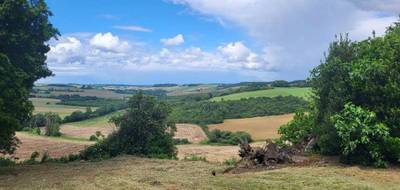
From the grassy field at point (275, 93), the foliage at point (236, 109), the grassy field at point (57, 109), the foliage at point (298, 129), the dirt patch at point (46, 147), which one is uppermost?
the grassy field at point (275, 93)

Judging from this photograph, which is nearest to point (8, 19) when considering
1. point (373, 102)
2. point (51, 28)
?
point (51, 28)

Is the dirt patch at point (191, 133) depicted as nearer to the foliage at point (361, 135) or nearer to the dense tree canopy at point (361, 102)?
the dense tree canopy at point (361, 102)

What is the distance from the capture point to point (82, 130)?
6906cm

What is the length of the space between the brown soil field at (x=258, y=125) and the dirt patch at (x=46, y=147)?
20536 millimetres

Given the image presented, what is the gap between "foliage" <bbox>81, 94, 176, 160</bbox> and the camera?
107ft

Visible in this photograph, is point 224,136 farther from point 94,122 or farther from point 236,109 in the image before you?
point 94,122

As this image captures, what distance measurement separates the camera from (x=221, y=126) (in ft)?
228

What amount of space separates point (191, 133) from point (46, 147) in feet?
66.6

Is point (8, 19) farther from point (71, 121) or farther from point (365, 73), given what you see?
point (71, 121)

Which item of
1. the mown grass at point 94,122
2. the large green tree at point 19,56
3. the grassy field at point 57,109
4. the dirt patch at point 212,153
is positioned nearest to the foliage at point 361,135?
the large green tree at point 19,56

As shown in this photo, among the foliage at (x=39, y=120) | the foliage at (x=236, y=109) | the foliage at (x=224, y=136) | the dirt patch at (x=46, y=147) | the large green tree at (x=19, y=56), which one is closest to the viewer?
the large green tree at (x=19, y=56)

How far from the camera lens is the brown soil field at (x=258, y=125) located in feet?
201

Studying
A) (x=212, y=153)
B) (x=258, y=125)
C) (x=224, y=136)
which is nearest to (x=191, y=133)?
(x=224, y=136)

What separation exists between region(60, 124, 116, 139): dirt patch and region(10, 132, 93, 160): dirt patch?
4748mm
